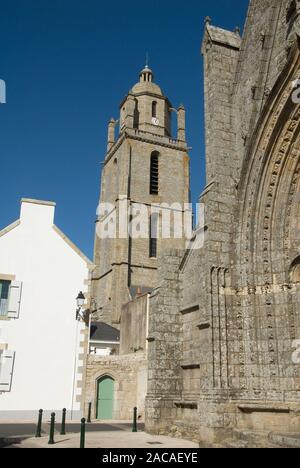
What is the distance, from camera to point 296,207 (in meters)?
8.66

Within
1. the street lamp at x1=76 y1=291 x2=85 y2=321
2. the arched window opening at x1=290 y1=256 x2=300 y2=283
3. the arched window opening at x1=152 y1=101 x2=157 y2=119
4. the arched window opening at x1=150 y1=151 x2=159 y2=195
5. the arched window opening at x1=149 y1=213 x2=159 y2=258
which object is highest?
the arched window opening at x1=152 y1=101 x2=157 y2=119

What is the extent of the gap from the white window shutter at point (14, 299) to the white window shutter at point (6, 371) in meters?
1.38

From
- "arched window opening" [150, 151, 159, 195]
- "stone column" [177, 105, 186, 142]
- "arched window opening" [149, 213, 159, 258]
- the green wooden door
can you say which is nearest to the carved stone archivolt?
the green wooden door

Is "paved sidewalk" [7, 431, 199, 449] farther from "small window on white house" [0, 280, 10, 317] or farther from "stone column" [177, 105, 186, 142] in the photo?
"stone column" [177, 105, 186, 142]

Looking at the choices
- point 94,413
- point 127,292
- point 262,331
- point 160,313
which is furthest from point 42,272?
point 127,292

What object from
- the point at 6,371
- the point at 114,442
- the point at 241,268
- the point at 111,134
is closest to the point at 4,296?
the point at 6,371

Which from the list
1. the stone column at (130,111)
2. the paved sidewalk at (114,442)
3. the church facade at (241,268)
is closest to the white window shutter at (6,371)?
the paved sidewalk at (114,442)

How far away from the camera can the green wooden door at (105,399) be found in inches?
691

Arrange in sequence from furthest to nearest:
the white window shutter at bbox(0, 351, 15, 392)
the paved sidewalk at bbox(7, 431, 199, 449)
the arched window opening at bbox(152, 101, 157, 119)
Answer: the arched window opening at bbox(152, 101, 157, 119)
the white window shutter at bbox(0, 351, 15, 392)
the paved sidewalk at bbox(7, 431, 199, 449)

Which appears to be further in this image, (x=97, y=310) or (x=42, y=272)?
(x=97, y=310)

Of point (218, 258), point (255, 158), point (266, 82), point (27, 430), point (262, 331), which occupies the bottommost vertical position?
point (27, 430)

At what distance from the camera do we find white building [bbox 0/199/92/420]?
1524 cm

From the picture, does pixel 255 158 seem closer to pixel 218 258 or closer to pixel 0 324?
pixel 218 258

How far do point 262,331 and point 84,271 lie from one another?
10091 mm
